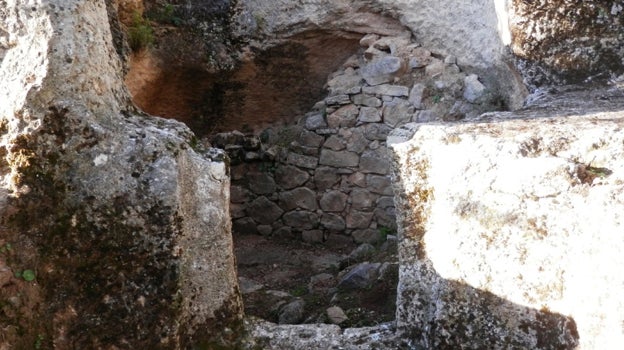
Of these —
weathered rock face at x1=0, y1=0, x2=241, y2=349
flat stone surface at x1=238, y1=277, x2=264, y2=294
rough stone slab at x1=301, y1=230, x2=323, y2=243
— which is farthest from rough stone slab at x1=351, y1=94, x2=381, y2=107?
weathered rock face at x1=0, y1=0, x2=241, y2=349

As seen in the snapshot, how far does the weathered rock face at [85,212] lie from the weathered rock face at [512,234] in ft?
2.51

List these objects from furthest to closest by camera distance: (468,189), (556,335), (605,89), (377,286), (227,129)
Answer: (227,129) → (377,286) → (605,89) → (468,189) → (556,335)

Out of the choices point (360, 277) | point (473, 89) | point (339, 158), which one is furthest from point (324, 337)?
point (339, 158)

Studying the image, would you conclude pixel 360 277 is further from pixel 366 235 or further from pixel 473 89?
pixel 473 89

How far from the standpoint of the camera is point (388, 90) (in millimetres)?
5945

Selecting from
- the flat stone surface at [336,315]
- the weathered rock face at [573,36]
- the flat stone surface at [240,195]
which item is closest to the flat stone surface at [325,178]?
the flat stone surface at [240,195]

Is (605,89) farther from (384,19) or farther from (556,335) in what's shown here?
(384,19)

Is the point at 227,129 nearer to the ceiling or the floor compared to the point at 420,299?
nearer to the ceiling

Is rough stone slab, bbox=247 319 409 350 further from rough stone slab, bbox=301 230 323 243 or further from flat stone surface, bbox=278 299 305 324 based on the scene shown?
rough stone slab, bbox=301 230 323 243

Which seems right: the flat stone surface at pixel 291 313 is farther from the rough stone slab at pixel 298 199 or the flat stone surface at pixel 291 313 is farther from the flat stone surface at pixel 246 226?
the flat stone surface at pixel 246 226

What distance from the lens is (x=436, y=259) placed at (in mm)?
2596

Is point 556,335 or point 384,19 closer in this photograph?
point 556,335

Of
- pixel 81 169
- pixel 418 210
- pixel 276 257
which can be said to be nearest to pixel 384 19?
pixel 276 257

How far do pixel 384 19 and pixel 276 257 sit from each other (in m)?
2.15
